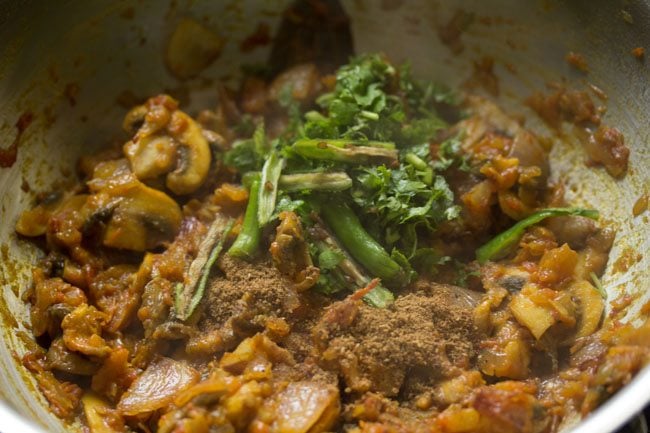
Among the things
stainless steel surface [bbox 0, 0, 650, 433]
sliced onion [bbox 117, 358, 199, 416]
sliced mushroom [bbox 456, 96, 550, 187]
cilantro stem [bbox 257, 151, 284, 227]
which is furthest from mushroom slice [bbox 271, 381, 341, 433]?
sliced mushroom [bbox 456, 96, 550, 187]

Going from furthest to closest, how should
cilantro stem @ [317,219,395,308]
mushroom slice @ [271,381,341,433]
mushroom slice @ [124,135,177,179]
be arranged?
1. mushroom slice @ [124,135,177,179]
2. cilantro stem @ [317,219,395,308]
3. mushroom slice @ [271,381,341,433]

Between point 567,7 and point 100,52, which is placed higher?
point 567,7

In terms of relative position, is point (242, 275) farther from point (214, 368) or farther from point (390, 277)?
point (390, 277)

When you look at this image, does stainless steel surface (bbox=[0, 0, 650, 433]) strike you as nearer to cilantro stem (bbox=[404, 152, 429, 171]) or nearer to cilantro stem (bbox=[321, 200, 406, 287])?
cilantro stem (bbox=[404, 152, 429, 171])

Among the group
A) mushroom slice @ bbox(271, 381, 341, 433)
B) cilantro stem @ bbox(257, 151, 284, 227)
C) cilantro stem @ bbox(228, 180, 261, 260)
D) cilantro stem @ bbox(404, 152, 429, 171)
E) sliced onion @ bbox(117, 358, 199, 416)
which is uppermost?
cilantro stem @ bbox(404, 152, 429, 171)

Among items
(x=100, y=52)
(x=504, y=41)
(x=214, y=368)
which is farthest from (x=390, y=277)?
(x=100, y=52)

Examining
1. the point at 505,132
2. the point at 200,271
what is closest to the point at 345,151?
the point at 200,271

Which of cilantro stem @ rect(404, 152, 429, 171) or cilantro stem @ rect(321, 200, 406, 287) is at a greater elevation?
cilantro stem @ rect(404, 152, 429, 171)

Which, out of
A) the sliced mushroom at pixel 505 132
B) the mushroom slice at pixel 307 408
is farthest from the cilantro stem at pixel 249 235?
the sliced mushroom at pixel 505 132
